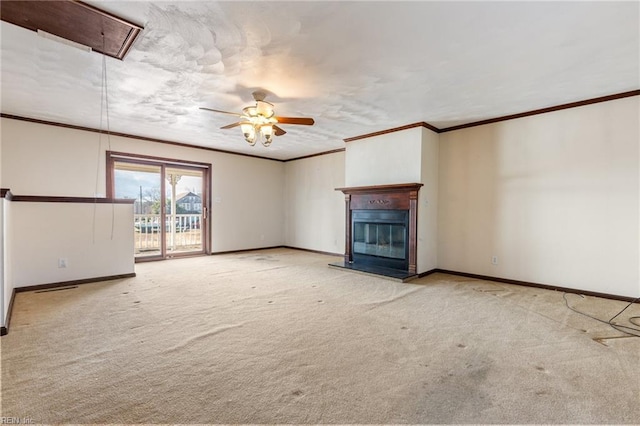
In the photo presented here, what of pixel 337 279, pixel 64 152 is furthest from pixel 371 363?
pixel 64 152

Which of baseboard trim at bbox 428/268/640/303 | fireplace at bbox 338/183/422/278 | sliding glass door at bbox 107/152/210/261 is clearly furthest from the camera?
sliding glass door at bbox 107/152/210/261

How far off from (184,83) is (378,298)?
133 inches

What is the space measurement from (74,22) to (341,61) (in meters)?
2.14

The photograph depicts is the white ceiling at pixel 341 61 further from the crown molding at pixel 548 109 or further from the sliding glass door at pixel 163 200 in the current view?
the sliding glass door at pixel 163 200

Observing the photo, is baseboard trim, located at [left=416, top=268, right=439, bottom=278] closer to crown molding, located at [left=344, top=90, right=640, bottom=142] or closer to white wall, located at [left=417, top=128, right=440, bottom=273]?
white wall, located at [left=417, top=128, right=440, bottom=273]

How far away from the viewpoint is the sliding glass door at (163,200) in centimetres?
599

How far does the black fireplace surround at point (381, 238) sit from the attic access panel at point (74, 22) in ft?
13.4

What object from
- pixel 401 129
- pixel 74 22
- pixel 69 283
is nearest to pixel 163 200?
pixel 69 283

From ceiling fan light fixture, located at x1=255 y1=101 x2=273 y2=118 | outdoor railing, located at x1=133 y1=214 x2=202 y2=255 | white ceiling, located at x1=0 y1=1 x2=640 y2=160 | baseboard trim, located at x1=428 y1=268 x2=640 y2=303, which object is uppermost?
white ceiling, located at x1=0 y1=1 x2=640 y2=160

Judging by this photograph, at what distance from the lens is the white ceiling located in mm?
2199

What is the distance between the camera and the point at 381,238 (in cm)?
541

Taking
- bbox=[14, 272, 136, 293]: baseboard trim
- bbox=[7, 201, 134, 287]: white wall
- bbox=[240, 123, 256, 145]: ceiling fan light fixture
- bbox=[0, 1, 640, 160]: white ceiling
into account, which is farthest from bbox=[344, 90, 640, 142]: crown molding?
bbox=[14, 272, 136, 293]: baseboard trim

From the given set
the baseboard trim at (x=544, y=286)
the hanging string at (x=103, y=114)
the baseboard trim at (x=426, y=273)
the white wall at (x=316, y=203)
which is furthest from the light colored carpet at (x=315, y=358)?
the white wall at (x=316, y=203)

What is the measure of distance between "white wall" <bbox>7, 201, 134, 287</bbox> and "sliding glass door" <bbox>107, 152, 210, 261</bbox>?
53.9 inches
